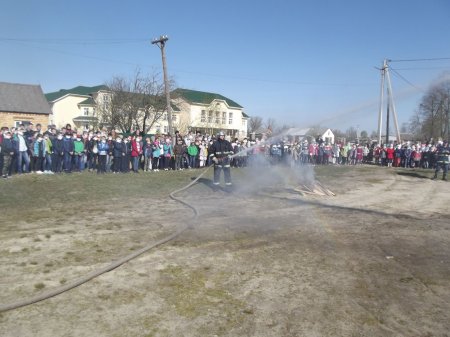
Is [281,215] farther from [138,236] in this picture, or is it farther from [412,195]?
[412,195]

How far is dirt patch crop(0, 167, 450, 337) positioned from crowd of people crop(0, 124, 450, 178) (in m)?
6.43

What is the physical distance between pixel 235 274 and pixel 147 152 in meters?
14.4

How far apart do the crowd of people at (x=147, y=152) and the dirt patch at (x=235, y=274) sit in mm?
6434

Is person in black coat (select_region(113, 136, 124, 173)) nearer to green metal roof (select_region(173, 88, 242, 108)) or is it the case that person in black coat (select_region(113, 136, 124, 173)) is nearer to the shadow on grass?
the shadow on grass

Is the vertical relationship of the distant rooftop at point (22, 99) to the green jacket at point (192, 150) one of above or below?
above

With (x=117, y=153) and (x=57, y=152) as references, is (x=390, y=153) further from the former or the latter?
(x=57, y=152)

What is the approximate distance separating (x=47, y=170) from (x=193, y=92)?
50.5 meters

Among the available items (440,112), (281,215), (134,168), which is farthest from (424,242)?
(440,112)

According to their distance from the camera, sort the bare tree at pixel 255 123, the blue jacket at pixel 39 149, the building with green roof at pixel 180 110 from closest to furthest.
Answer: the blue jacket at pixel 39 149 → the building with green roof at pixel 180 110 → the bare tree at pixel 255 123

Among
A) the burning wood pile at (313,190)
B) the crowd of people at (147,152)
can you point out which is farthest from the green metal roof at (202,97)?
the burning wood pile at (313,190)

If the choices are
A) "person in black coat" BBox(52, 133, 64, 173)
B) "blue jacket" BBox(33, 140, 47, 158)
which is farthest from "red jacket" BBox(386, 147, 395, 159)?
"blue jacket" BBox(33, 140, 47, 158)

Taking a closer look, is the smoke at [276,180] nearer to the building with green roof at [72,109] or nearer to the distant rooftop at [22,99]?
the distant rooftop at [22,99]

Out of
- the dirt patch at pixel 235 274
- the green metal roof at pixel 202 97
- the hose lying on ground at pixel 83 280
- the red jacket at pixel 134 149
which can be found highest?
the green metal roof at pixel 202 97

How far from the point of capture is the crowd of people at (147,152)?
49.5 ft
